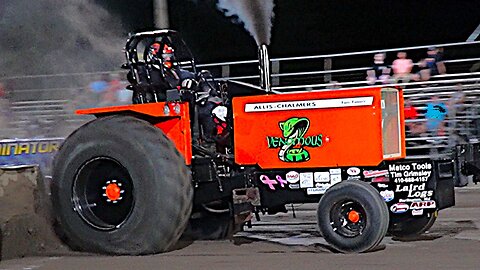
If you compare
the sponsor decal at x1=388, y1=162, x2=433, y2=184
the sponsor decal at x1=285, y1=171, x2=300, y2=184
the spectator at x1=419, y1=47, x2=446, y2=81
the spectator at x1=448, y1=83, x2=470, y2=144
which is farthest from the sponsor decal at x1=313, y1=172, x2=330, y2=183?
the spectator at x1=419, y1=47, x2=446, y2=81

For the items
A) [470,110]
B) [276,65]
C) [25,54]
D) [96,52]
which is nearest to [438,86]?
[470,110]

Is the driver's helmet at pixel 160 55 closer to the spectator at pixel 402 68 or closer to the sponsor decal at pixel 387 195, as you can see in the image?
the sponsor decal at pixel 387 195

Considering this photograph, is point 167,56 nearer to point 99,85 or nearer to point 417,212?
point 417,212

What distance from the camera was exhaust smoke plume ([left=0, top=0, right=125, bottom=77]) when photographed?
13.4 meters

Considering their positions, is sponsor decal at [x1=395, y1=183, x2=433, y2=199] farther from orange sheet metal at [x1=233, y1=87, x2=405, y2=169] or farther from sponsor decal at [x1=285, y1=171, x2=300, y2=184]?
sponsor decal at [x1=285, y1=171, x2=300, y2=184]

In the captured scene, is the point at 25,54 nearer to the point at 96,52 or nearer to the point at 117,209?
the point at 96,52

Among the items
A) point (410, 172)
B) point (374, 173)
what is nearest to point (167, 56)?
point (374, 173)

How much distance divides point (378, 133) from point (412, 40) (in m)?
11.7

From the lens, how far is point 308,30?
18453 mm

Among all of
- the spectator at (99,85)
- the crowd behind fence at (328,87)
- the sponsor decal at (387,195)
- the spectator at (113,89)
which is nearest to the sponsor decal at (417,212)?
the sponsor decal at (387,195)

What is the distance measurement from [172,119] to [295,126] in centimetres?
102

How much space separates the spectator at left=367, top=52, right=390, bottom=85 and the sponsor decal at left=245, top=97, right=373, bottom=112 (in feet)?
25.4

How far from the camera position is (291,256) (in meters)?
6.96

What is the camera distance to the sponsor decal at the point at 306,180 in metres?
7.21
